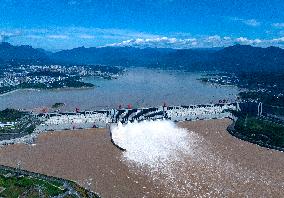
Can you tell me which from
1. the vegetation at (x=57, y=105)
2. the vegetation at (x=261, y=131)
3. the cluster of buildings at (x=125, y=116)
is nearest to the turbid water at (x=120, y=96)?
the vegetation at (x=57, y=105)

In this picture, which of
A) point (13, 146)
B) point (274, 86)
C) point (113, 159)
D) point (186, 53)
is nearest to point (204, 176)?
point (113, 159)

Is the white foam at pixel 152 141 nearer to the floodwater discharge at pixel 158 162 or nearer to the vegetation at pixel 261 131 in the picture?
the floodwater discharge at pixel 158 162

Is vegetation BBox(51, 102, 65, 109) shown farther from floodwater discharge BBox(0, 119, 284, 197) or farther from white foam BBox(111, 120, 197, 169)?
floodwater discharge BBox(0, 119, 284, 197)

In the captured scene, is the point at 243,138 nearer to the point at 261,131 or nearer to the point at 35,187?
the point at 261,131

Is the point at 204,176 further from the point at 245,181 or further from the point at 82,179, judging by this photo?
the point at 82,179

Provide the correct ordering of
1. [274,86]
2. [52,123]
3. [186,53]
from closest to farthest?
[52,123], [274,86], [186,53]

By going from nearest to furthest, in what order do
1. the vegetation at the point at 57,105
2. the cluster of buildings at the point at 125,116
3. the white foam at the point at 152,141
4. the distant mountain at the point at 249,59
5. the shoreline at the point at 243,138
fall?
the white foam at the point at 152,141 < the shoreline at the point at 243,138 < the cluster of buildings at the point at 125,116 < the vegetation at the point at 57,105 < the distant mountain at the point at 249,59

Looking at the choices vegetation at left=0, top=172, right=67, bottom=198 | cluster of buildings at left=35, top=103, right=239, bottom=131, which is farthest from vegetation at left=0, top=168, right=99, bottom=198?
cluster of buildings at left=35, top=103, right=239, bottom=131
